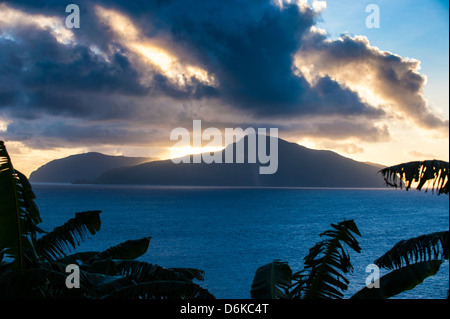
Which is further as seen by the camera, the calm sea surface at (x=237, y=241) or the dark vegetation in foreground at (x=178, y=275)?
the calm sea surface at (x=237, y=241)

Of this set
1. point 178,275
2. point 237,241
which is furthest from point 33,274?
point 237,241

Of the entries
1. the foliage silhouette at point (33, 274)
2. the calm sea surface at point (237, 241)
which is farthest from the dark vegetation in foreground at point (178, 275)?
the calm sea surface at point (237, 241)

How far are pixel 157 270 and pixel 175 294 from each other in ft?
6.32

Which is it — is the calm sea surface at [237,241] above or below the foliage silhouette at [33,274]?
below

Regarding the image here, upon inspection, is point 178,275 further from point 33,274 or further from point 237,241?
point 237,241

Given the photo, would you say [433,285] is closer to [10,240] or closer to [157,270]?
[157,270]

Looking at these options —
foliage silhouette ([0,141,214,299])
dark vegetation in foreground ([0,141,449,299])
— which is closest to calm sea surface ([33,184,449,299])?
dark vegetation in foreground ([0,141,449,299])

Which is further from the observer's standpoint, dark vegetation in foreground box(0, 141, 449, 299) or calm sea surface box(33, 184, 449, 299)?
calm sea surface box(33, 184, 449, 299)

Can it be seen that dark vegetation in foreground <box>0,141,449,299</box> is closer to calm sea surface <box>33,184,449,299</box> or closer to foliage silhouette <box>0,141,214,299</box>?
foliage silhouette <box>0,141,214,299</box>

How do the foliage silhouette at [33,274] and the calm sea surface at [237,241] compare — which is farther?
the calm sea surface at [237,241]

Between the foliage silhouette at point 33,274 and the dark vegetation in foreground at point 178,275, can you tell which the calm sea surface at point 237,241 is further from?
the foliage silhouette at point 33,274

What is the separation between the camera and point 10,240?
660 cm

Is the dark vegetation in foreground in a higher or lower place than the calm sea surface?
higher
